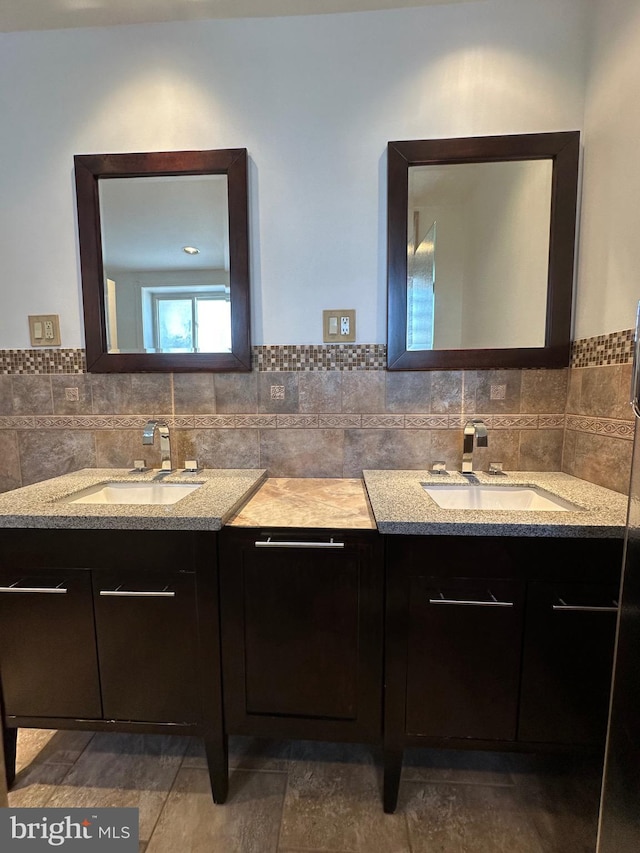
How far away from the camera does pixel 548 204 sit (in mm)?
1444

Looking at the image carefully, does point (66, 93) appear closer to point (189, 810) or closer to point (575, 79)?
point (575, 79)

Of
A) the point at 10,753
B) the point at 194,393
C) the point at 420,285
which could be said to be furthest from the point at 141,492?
the point at 420,285

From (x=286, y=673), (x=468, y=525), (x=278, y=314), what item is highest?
(x=278, y=314)

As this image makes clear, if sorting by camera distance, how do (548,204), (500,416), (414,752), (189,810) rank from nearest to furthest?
(189,810)
(414,752)
(548,204)
(500,416)

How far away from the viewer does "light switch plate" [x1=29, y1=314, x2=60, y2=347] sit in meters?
1.61

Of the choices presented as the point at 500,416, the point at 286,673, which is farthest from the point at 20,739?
the point at 500,416

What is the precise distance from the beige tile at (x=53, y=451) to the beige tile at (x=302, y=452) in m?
0.79

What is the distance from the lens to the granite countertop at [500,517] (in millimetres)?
1008

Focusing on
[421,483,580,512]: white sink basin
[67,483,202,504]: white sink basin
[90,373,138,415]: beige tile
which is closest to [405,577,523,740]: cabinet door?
[421,483,580,512]: white sink basin

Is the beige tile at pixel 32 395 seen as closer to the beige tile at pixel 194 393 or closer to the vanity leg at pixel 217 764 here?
the beige tile at pixel 194 393

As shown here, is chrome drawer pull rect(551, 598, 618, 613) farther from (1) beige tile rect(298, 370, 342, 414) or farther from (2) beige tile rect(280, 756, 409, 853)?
(1) beige tile rect(298, 370, 342, 414)

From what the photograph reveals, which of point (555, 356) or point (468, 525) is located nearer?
point (468, 525)

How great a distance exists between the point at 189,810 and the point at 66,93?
8.70ft

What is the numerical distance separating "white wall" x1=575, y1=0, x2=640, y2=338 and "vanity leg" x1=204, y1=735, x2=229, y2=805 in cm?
185
